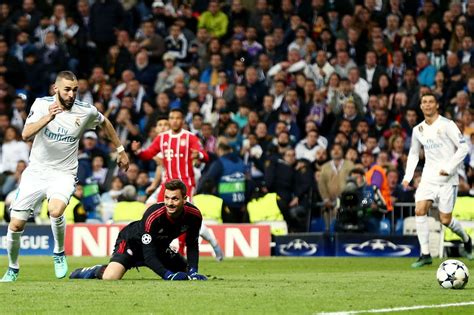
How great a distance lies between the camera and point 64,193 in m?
13.4

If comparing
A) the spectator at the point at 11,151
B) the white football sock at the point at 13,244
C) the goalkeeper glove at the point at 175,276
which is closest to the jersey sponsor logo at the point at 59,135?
the white football sock at the point at 13,244

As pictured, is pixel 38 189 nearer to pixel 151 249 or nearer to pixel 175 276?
pixel 151 249

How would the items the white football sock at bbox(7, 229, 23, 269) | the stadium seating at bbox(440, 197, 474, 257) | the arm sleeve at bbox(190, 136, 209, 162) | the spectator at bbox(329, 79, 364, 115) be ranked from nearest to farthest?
1. the white football sock at bbox(7, 229, 23, 269)
2. the arm sleeve at bbox(190, 136, 209, 162)
3. the stadium seating at bbox(440, 197, 474, 257)
4. the spectator at bbox(329, 79, 364, 115)

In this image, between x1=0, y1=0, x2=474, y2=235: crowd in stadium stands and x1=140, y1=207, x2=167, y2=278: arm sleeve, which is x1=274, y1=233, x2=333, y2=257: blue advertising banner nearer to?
x1=0, y1=0, x2=474, y2=235: crowd in stadium stands

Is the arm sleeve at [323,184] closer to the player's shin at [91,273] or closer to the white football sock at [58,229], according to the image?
the player's shin at [91,273]

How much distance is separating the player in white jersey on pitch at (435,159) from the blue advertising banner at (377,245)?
12.6 feet

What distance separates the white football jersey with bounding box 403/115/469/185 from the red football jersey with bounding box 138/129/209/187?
10.0ft

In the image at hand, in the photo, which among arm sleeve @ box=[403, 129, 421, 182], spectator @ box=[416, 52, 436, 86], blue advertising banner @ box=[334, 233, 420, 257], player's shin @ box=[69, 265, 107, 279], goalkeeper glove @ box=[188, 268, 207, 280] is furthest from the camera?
spectator @ box=[416, 52, 436, 86]

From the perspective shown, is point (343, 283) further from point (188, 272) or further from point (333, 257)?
point (333, 257)

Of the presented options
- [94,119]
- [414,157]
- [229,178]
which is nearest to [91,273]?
[94,119]

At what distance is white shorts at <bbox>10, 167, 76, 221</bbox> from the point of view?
1338cm

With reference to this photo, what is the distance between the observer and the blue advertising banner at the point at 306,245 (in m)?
22.0

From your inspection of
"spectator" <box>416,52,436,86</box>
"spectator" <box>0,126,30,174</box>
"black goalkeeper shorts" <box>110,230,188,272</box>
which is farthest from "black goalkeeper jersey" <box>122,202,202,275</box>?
"spectator" <box>416,52,436,86</box>

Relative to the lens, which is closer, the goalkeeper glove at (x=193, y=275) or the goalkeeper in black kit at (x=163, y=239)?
the goalkeeper in black kit at (x=163, y=239)
